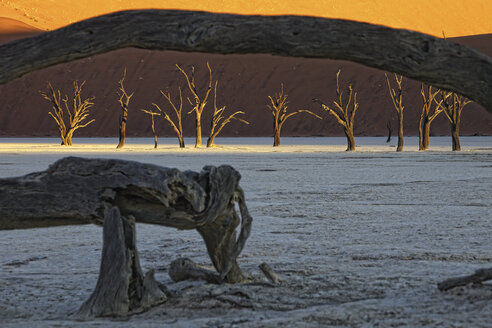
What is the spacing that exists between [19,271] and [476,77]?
4205mm

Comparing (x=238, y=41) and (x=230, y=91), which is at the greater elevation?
(x=230, y=91)

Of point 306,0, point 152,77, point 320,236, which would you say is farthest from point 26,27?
point 320,236

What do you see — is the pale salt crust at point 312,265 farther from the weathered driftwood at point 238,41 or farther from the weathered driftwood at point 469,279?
the weathered driftwood at point 238,41

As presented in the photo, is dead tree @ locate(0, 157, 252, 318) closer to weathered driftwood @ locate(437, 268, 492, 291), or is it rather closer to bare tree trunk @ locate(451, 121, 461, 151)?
weathered driftwood @ locate(437, 268, 492, 291)

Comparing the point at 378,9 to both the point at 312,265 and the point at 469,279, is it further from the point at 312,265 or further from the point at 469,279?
the point at 469,279

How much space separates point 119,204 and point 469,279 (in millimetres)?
2355

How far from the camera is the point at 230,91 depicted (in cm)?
9325

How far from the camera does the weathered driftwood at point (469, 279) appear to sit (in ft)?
16.4

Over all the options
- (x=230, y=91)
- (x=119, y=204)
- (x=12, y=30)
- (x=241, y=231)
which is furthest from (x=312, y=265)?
(x=12, y=30)

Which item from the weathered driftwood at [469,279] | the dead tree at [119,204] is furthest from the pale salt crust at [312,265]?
the dead tree at [119,204]

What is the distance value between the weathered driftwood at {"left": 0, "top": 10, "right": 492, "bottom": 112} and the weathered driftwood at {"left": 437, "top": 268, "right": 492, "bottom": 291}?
1.30m

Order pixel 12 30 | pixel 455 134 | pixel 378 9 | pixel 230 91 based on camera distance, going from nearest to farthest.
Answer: pixel 455 134 → pixel 230 91 → pixel 12 30 → pixel 378 9

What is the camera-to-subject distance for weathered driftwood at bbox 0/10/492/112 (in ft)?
14.7

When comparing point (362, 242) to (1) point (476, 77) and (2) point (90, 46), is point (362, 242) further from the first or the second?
(2) point (90, 46)
